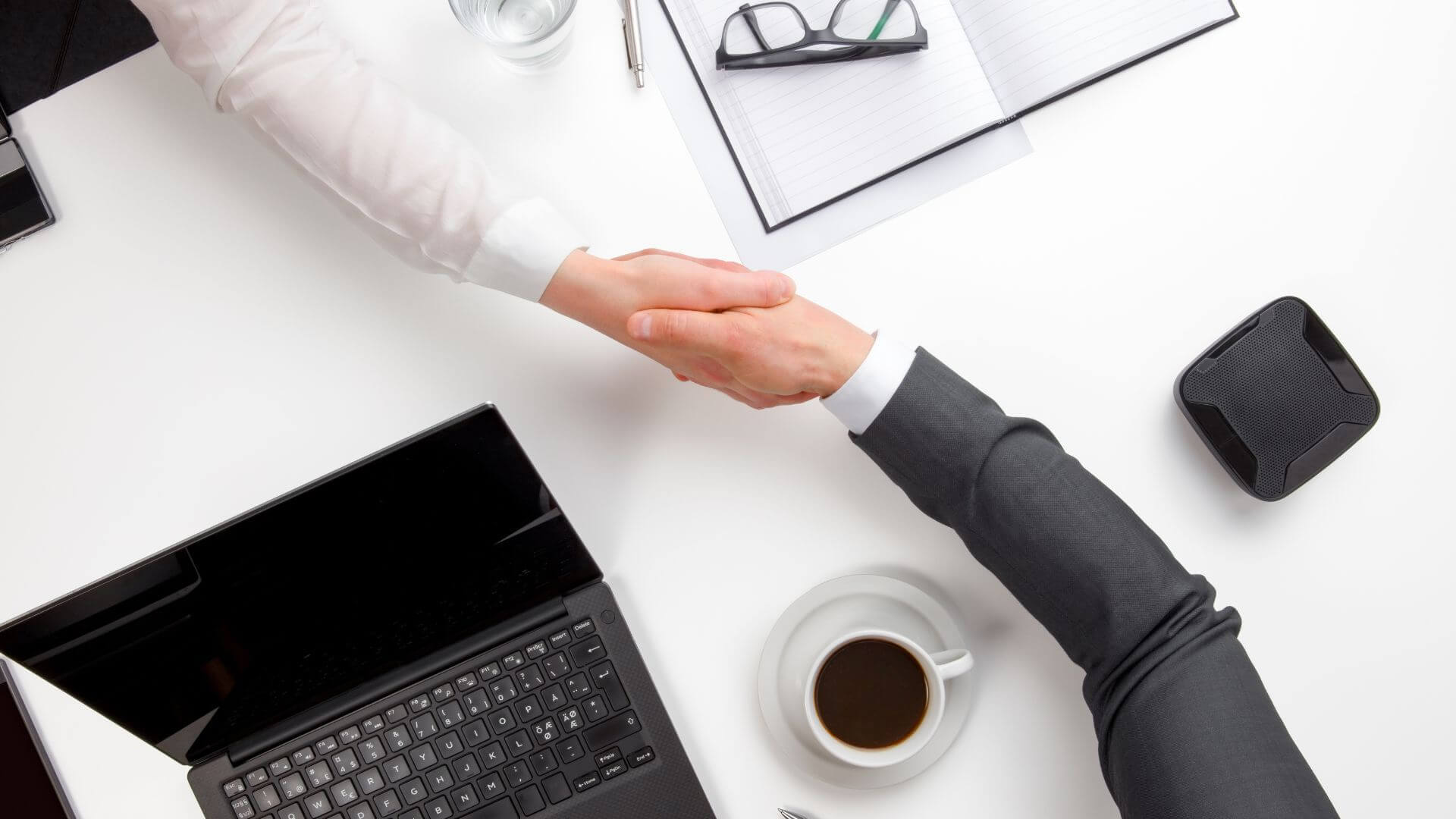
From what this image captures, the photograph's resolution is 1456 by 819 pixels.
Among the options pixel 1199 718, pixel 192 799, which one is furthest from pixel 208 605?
pixel 1199 718

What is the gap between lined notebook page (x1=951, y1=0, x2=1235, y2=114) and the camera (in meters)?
0.86

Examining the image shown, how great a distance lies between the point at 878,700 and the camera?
30.8 inches

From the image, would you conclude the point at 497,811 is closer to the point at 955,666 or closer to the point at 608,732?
the point at 608,732

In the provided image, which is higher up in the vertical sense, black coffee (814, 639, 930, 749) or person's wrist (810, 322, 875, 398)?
person's wrist (810, 322, 875, 398)

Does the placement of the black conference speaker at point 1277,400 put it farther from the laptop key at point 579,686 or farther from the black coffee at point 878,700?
the laptop key at point 579,686

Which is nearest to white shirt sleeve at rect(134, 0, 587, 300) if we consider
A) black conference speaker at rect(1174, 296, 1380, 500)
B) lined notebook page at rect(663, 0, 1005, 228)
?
lined notebook page at rect(663, 0, 1005, 228)

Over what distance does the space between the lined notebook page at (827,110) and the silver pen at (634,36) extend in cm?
4

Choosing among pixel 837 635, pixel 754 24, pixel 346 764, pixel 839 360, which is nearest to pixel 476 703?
pixel 346 764

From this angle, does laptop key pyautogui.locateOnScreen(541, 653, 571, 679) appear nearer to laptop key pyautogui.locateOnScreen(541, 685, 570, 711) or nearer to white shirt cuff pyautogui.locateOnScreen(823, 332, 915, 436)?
laptop key pyautogui.locateOnScreen(541, 685, 570, 711)

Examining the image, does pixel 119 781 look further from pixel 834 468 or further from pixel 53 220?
pixel 834 468

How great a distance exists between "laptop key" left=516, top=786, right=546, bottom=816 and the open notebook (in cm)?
55

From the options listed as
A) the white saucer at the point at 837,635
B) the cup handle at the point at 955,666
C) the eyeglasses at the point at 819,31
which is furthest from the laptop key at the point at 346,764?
the eyeglasses at the point at 819,31

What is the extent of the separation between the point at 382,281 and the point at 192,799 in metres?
0.51

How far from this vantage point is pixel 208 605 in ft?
2.34
